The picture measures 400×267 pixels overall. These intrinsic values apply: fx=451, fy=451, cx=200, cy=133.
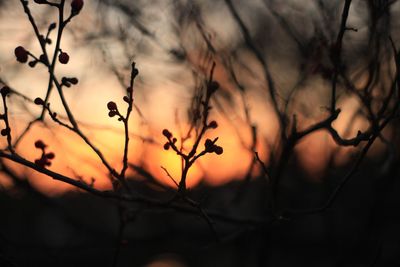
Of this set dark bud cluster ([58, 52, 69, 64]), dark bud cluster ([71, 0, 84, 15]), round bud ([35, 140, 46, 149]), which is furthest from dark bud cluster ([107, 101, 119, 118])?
round bud ([35, 140, 46, 149])

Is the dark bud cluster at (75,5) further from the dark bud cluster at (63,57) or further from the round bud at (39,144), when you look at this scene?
the round bud at (39,144)

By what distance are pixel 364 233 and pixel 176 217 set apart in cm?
272

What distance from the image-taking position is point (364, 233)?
391 centimetres

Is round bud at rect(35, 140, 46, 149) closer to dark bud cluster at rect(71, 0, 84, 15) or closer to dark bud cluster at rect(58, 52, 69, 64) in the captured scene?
dark bud cluster at rect(58, 52, 69, 64)

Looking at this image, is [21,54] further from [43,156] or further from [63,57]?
[43,156]

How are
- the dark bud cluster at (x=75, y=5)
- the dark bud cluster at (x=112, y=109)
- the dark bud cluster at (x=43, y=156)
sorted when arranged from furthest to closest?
the dark bud cluster at (x=43, y=156)
the dark bud cluster at (x=112, y=109)
the dark bud cluster at (x=75, y=5)

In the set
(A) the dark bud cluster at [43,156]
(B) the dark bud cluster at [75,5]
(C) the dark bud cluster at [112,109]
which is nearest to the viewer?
(B) the dark bud cluster at [75,5]

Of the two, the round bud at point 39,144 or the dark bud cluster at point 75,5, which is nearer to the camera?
the dark bud cluster at point 75,5

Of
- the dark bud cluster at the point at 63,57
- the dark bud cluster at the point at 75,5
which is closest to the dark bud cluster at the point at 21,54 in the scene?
the dark bud cluster at the point at 63,57

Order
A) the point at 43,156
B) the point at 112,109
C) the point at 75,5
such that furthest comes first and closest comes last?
1. the point at 43,156
2. the point at 112,109
3. the point at 75,5

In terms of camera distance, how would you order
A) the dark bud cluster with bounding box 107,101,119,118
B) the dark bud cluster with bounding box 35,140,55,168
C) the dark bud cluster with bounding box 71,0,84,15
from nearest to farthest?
1. the dark bud cluster with bounding box 71,0,84,15
2. the dark bud cluster with bounding box 107,101,119,118
3. the dark bud cluster with bounding box 35,140,55,168

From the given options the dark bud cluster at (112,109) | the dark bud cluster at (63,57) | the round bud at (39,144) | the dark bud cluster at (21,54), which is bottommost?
the dark bud cluster at (112,109)

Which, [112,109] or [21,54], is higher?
[21,54]

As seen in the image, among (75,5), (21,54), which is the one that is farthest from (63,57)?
(75,5)
